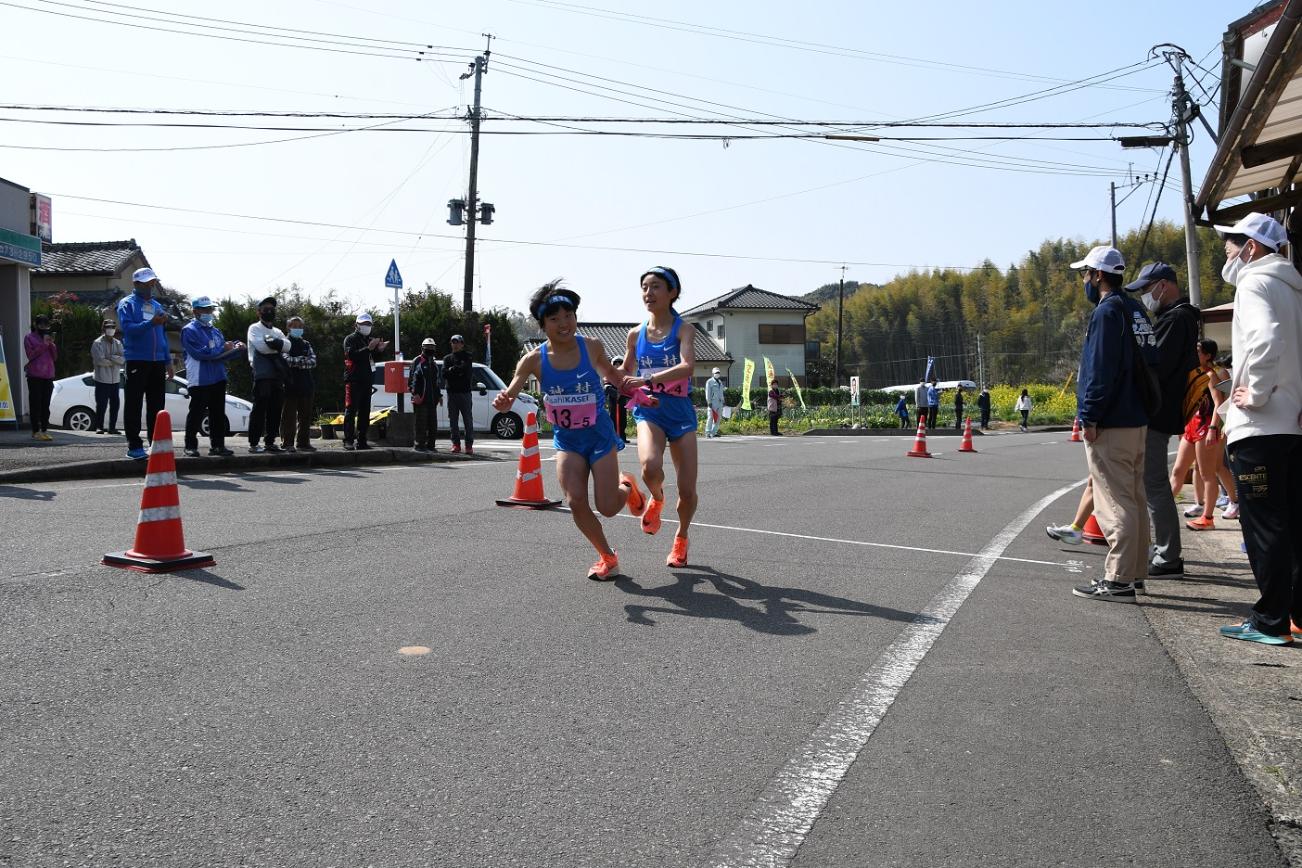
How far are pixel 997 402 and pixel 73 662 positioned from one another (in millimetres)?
59526

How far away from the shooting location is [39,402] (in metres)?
15.2

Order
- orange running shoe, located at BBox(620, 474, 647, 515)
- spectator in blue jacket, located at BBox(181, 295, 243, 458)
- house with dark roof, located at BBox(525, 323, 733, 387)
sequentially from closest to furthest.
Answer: orange running shoe, located at BBox(620, 474, 647, 515)
spectator in blue jacket, located at BBox(181, 295, 243, 458)
house with dark roof, located at BBox(525, 323, 733, 387)

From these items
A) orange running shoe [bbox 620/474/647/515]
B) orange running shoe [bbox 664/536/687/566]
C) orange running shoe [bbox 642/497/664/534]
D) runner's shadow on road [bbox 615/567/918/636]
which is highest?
orange running shoe [bbox 620/474/647/515]

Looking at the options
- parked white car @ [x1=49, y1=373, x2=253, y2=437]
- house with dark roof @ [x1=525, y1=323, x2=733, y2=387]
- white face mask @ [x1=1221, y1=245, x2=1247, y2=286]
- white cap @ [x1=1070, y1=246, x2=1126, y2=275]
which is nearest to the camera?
white face mask @ [x1=1221, y1=245, x2=1247, y2=286]

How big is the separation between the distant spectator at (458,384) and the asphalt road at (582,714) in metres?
8.92

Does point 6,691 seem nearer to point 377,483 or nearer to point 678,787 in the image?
point 678,787

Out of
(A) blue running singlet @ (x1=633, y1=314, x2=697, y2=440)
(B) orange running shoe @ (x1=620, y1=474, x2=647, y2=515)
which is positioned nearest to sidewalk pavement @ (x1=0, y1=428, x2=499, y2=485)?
(B) orange running shoe @ (x1=620, y1=474, x2=647, y2=515)

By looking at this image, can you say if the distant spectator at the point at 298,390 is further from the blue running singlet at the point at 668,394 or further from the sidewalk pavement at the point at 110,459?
the blue running singlet at the point at 668,394

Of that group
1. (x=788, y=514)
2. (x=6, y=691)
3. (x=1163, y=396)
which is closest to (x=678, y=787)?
(x=6, y=691)

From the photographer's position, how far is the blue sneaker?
203 inches

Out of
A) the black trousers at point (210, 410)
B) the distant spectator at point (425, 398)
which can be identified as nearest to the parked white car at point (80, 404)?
the distant spectator at point (425, 398)

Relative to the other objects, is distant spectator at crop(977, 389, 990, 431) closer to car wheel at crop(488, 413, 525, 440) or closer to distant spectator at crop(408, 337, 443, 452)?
car wheel at crop(488, 413, 525, 440)

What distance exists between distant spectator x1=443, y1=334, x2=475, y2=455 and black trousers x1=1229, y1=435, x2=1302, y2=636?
1224 cm

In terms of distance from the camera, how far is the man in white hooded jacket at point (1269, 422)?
4988 millimetres
